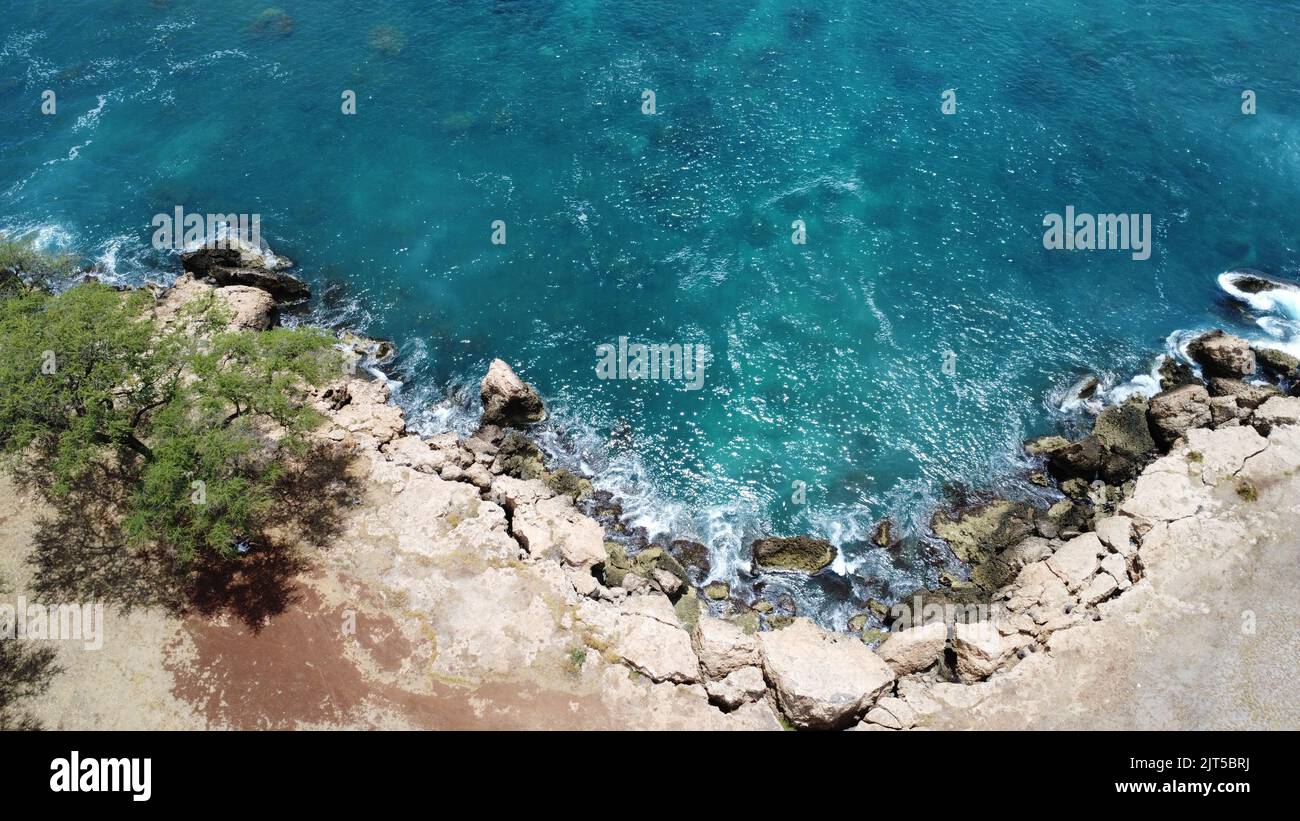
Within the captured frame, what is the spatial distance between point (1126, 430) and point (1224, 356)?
1033 cm

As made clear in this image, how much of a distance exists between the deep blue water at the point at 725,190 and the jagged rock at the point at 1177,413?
4772 millimetres

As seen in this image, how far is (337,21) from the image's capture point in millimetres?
82875

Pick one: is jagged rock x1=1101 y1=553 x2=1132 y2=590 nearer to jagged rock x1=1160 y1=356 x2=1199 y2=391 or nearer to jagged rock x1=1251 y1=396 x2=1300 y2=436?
jagged rock x1=1251 y1=396 x2=1300 y2=436

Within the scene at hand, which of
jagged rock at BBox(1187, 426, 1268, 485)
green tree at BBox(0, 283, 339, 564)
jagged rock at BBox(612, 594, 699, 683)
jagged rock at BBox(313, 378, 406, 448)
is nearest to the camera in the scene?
green tree at BBox(0, 283, 339, 564)

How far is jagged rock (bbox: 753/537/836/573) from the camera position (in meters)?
48.6

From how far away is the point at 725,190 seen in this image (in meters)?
66.6

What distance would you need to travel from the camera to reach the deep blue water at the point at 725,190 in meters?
54.9

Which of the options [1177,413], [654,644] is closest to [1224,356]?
[1177,413]

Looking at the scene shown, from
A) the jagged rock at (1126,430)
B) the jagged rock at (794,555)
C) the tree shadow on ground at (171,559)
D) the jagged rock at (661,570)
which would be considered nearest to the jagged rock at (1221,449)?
the jagged rock at (1126,430)

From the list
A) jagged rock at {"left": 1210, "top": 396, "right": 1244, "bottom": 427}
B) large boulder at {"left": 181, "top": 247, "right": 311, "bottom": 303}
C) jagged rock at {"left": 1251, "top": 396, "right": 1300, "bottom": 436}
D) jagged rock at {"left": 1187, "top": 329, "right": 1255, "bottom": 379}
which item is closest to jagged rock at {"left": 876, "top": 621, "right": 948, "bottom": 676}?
jagged rock at {"left": 1210, "top": 396, "right": 1244, "bottom": 427}

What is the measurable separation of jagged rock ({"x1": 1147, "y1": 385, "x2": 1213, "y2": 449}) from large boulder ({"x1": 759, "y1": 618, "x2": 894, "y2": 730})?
1071 inches
